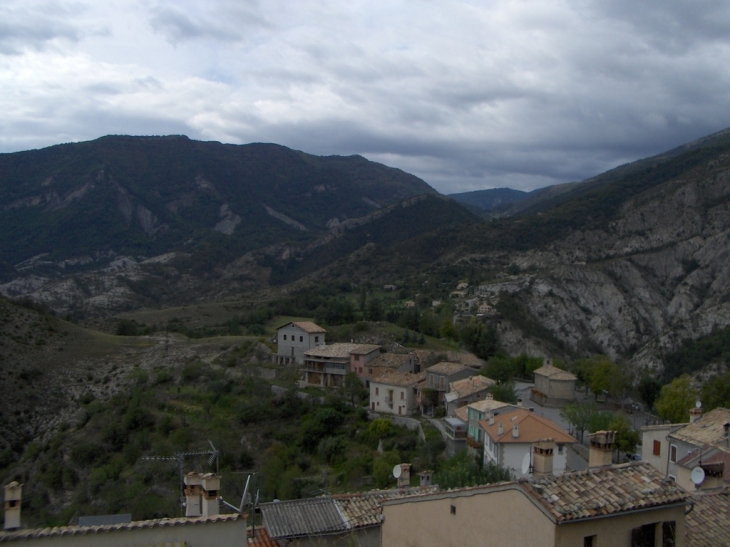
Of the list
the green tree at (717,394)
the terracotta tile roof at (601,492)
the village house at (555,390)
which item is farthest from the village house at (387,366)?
the terracotta tile roof at (601,492)

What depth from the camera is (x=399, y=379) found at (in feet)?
149

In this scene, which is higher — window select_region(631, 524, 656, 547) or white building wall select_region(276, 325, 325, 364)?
window select_region(631, 524, 656, 547)

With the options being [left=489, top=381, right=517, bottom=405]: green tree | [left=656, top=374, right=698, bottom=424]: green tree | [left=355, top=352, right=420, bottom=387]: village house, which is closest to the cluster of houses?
[left=489, top=381, right=517, bottom=405]: green tree

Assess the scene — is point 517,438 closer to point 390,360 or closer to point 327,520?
point 327,520

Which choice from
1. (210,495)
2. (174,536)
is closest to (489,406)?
(210,495)

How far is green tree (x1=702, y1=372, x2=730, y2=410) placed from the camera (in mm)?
38750

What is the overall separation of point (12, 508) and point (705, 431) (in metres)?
20.0

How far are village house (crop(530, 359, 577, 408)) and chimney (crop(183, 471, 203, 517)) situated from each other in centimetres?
3921

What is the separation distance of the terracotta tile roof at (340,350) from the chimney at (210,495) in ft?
129

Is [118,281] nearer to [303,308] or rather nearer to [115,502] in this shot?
[303,308]

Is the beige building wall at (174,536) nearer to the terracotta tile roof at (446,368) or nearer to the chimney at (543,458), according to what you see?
the chimney at (543,458)

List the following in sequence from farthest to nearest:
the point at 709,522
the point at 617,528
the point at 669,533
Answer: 1. the point at 709,522
2. the point at 669,533
3. the point at 617,528

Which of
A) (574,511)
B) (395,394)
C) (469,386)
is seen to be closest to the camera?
(574,511)

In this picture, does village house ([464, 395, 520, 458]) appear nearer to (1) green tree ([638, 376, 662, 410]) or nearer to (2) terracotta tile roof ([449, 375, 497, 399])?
(2) terracotta tile roof ([449, 375, 497, 399])
